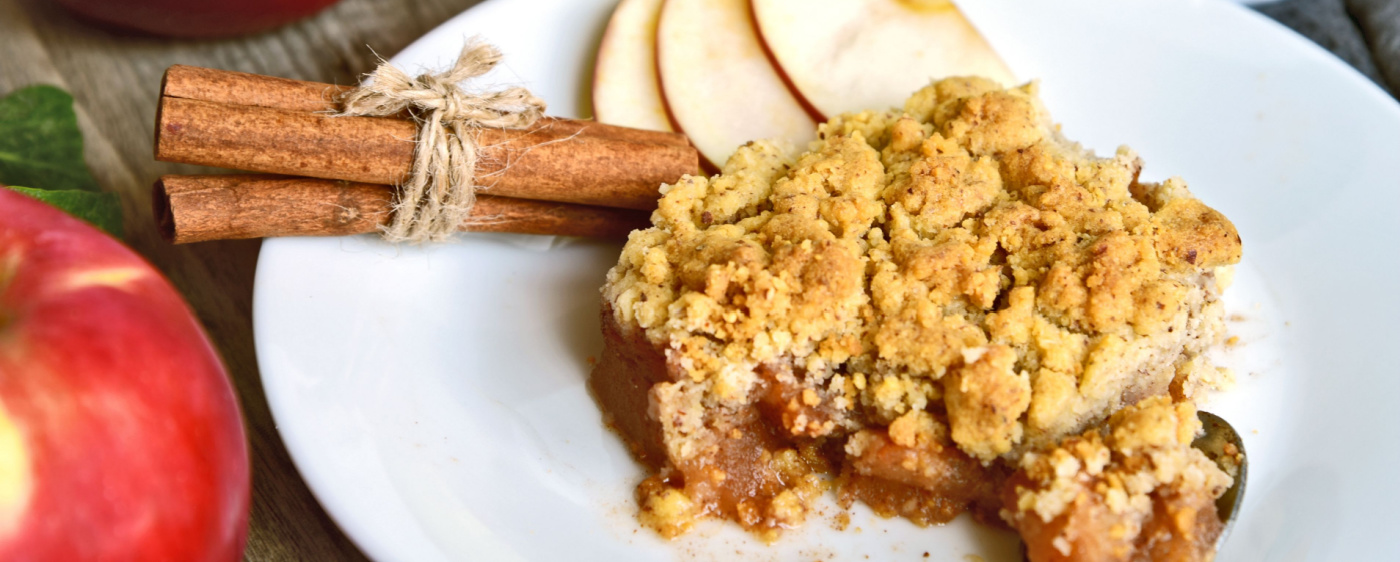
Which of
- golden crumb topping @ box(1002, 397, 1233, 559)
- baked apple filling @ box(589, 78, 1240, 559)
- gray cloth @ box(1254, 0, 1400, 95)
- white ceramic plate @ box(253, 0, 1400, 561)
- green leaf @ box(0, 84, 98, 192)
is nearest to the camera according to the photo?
golden crumb topping @ box(1002, 397, 1233, 559)

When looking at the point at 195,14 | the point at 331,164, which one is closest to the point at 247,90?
the point at 331,164

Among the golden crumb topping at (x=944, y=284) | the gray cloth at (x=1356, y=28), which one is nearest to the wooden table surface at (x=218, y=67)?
the golden crumb topping at (x=944, y=284)

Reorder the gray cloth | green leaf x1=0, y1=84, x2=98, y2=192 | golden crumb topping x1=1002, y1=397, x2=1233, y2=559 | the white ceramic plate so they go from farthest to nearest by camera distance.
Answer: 1. the gray cloth
2. green leaf x1=0, y1=84, x2=98, y2=192
3. the white ceramic plate
4. golden crumb topping x1=1002, y1=397, x2=1233, y2=559

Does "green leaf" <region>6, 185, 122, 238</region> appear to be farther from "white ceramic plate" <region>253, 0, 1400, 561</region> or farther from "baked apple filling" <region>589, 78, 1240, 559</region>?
"baked apple filling" <region>589, 78, 1240, 559</region>

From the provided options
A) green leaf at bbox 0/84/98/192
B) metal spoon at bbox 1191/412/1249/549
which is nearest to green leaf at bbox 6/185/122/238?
green leaf at bbox 0/84/98/192

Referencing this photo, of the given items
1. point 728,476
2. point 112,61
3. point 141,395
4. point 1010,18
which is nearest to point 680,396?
point 728,476

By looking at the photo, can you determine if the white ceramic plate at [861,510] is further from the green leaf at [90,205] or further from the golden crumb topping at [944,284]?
the green leaf at [90,205]
